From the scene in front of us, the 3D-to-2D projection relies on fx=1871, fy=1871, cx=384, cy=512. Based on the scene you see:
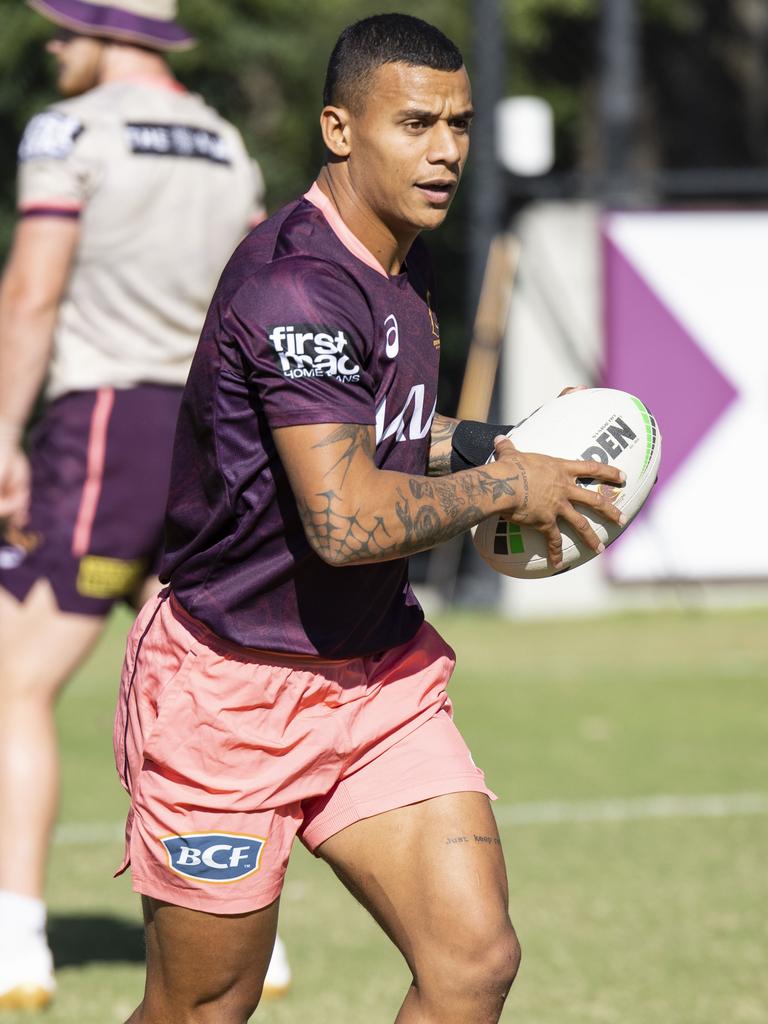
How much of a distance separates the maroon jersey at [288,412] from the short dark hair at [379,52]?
223 mm

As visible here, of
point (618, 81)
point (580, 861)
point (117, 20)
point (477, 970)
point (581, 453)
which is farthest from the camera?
point (618, 81)

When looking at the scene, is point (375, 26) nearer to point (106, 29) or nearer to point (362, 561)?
point (362, 561)

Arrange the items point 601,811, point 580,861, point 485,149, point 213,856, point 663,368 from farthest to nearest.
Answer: point 485,149, point 663,368, point 601,811, point 580,861, point 213,856

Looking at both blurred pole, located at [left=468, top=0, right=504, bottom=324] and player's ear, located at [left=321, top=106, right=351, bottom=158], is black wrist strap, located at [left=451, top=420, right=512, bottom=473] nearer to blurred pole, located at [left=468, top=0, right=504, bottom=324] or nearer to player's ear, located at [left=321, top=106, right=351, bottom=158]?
player's ear, located at [left=321, top=106, right=351, bottom=158]

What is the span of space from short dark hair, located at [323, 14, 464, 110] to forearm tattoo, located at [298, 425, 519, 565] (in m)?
0.67

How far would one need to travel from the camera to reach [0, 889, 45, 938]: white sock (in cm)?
503

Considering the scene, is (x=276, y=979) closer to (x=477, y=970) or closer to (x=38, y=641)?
(x=38, y=641)

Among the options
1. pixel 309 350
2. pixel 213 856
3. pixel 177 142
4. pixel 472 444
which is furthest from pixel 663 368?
pixel 309 350

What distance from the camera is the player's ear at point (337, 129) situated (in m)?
3.52

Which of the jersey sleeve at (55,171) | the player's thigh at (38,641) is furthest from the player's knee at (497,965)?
the jersey sleeve at (55,171)

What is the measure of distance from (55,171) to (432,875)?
8.21ft

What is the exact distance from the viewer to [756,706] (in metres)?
9.65

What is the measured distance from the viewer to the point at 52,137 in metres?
5.14

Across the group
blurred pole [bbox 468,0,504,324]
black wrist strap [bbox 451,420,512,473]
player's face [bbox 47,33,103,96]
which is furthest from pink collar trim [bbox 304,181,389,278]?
blurred pole [bbox 468,0,504,324]
